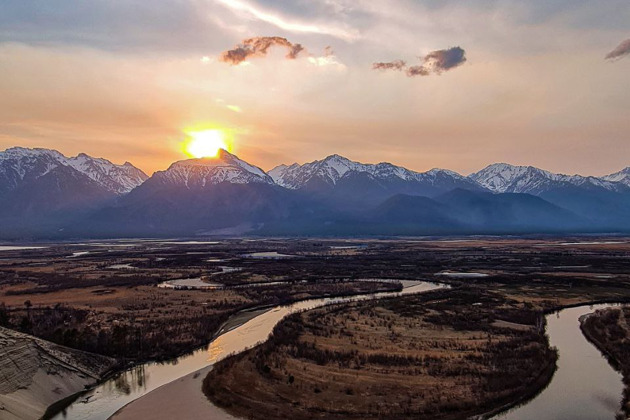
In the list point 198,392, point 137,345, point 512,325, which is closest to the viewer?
point 198,392

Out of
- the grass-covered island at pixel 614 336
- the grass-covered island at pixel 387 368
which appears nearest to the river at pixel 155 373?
the grass-covered island at pixel 387 368

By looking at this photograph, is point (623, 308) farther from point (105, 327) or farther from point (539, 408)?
point (105, 327)

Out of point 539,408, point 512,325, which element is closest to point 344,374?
point 539,408

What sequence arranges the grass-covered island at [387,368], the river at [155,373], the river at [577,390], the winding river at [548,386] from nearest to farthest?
the river at [577,390]
the winding river at [548,386]
the grass-covered island at [387,368]
the river at [155,373]

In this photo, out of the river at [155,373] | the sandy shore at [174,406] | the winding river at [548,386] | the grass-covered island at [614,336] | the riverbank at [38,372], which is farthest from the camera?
the grass-covered island at [614,336]

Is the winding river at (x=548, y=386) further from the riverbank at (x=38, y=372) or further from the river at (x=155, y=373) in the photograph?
the riverbank at (x=38, y=372)

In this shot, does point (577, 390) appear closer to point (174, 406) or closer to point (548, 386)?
point (548, 386)

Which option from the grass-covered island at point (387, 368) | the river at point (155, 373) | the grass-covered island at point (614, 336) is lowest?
the river at point (155, 373)
